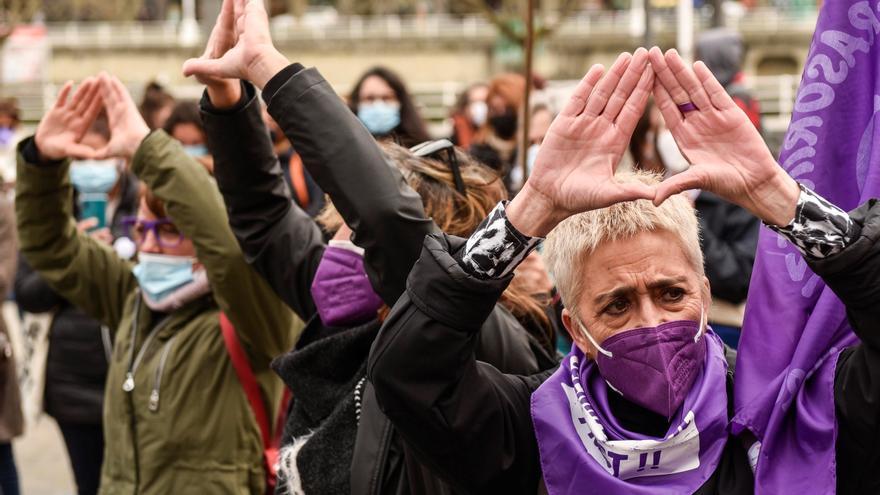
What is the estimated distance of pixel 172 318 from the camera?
14.2ft

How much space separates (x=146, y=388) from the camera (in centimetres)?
418

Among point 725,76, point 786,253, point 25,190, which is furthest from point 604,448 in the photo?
point 725,76

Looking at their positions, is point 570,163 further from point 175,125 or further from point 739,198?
point 175,125

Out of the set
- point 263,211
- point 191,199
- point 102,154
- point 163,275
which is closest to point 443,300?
point 263,211

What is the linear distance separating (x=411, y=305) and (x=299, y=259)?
1217mm

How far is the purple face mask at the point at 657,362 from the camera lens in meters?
2.45

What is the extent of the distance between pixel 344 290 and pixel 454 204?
36cm

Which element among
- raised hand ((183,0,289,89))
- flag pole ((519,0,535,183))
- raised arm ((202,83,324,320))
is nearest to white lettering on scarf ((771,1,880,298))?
raised hand ((183,0,289,89))

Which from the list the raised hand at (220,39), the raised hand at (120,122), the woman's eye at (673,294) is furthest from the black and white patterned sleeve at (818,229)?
the raised hand at (120,122)

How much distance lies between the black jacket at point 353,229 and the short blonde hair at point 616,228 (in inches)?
12.7

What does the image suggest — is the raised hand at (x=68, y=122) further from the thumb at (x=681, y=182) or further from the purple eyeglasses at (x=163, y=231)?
the thumb at (x=681, y=182)

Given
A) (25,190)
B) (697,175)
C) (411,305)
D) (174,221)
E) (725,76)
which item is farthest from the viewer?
(725,76)

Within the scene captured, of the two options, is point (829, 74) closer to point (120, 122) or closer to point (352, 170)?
point (352, 170)

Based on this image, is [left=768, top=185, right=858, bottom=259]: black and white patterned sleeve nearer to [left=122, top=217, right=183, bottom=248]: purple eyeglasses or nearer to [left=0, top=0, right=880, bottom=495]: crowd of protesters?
[left=0, top=0, right=880, bottom=495]: crowd of protesters
